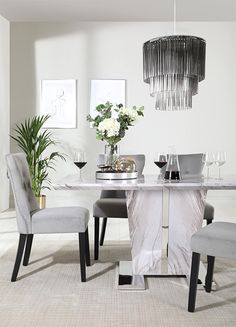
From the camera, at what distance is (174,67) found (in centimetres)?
Answer: 342

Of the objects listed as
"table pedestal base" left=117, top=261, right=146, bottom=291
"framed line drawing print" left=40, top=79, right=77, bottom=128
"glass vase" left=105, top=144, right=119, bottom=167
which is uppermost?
"framed line drawing print" left=40, top=79, right=77, bottom=128

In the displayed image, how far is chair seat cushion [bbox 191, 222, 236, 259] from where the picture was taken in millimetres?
2396

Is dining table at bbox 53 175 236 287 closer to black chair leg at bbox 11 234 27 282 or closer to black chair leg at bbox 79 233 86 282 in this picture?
black chair leg at bbox 79 233 86 282

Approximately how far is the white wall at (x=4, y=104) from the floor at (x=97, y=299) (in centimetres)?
250

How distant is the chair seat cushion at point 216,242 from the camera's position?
2396mm

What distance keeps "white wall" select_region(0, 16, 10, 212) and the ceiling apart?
0.38m

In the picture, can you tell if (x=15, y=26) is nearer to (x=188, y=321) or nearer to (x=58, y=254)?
(x=58, y=254)

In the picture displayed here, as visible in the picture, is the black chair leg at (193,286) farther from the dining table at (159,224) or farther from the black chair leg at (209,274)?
the dining table at (159,224)

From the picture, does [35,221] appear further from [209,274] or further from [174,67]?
[174,67]

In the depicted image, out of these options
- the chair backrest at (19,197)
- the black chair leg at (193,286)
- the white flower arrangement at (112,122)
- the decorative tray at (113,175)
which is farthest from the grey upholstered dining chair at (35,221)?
the black chair leg at (193,286)

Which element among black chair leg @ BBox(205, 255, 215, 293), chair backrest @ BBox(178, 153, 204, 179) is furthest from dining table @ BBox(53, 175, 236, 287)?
chair backrest @ BBox(178, 153, 204, 179)

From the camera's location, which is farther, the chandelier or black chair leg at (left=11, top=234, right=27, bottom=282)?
the chandelier

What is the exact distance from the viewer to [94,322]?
2.34 metres

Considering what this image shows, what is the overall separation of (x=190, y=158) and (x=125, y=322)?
82.3 inches
